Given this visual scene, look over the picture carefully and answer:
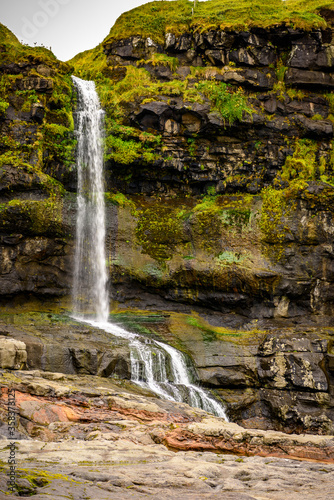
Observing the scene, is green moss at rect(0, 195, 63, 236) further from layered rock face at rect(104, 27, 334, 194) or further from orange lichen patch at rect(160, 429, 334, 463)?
orange lichen patch at rect(160, 429, 334, 463)

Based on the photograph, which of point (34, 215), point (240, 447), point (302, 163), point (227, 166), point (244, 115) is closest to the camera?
point (240, 447)

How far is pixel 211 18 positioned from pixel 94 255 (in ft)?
57.5

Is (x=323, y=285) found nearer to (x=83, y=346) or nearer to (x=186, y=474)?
(x=83, y=346)

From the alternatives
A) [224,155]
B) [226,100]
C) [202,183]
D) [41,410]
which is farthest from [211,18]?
[41,410]

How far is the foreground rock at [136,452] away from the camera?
4738mm

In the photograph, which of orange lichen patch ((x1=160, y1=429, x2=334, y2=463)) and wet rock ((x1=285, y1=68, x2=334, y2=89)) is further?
wet rock ((x1=285, y1=68, x2=334, y2=89))

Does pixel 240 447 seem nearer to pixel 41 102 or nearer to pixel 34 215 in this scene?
pixel 34 215

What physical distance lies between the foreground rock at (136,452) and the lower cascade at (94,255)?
15.6ft

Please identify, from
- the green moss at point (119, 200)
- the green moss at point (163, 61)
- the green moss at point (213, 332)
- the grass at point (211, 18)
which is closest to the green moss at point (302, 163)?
the grass at point (211, 18)

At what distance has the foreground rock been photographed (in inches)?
187

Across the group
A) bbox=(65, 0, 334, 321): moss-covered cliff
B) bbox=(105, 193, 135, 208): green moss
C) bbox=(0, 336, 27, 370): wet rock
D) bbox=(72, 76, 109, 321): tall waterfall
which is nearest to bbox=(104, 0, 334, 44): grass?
bbox=(65, 0, 334, 321): moss-covered cliff

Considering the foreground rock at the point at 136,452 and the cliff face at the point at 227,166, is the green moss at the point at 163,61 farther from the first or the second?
the foreground rock at the point at 136,452

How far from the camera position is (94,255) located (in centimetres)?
2469

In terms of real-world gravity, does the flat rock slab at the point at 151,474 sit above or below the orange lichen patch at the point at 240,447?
above
